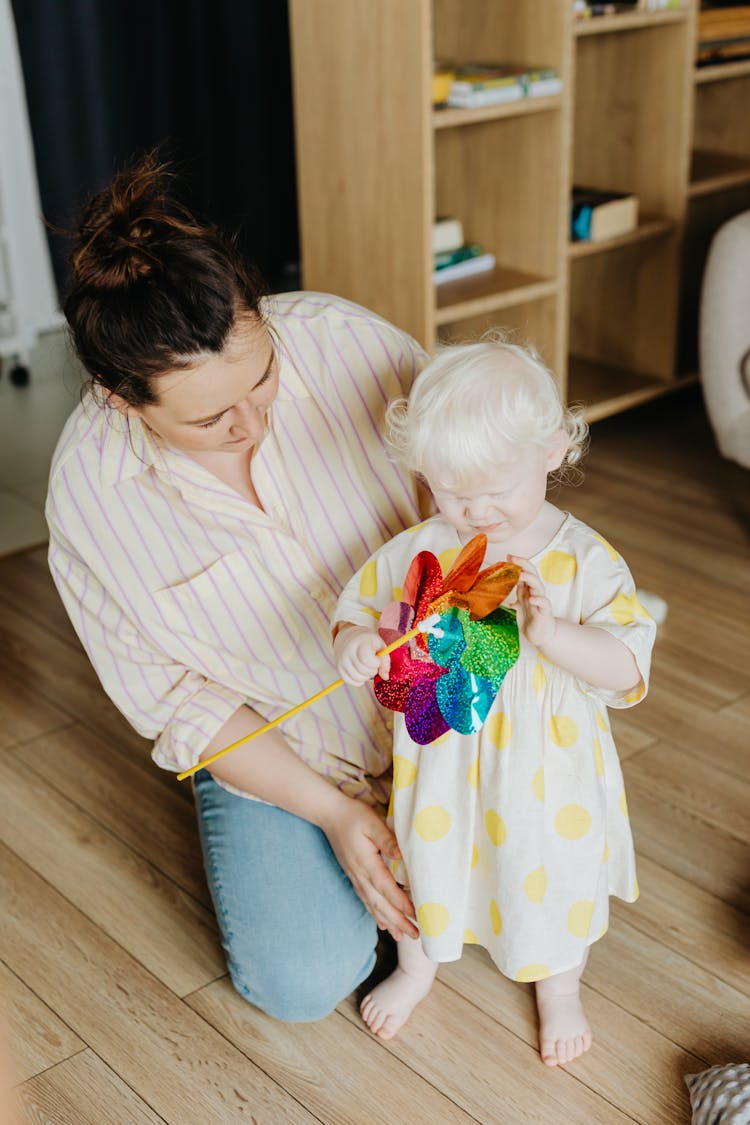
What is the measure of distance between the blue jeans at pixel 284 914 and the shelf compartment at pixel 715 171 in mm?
2045

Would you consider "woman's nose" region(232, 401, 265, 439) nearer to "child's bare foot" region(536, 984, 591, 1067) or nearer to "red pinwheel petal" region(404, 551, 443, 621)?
"red pinwheel petal" region(404, 551, 443, 621)

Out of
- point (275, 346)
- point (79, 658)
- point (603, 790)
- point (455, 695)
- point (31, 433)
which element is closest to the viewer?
point (455, 695)

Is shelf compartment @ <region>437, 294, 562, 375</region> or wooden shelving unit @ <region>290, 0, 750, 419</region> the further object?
shelf compartment @ <region>437, 294, 562, 375</region>

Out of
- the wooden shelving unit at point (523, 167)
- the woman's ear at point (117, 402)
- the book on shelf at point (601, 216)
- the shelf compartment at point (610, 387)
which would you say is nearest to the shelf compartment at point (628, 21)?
the wooden shelving unit at point (523, 167)

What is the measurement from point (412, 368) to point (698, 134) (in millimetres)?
2185

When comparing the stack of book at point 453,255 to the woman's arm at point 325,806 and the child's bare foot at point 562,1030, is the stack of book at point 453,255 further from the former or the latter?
the child's bare foot at point 562,1030

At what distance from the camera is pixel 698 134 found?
132 inches

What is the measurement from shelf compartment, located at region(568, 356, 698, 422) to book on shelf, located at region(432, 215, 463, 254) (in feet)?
1.49

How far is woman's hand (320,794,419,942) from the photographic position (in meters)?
1.41

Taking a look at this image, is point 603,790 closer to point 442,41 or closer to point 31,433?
point 442,41

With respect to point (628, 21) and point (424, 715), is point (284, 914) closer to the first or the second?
point (424, 715)

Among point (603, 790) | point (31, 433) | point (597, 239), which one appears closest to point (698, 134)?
point (597, 239)

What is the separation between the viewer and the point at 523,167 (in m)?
2.72

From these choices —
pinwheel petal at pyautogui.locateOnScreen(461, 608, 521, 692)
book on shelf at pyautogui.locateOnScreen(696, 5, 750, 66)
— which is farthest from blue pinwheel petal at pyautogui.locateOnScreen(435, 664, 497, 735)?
book on shelf at pyautogui.locateOnScreen(696, 5, 750, 66)
